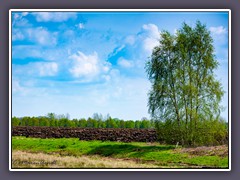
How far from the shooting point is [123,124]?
13.3m

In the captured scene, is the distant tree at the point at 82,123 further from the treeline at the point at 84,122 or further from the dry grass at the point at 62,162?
the dry grass at the point at 62,162

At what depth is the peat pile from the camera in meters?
14.6

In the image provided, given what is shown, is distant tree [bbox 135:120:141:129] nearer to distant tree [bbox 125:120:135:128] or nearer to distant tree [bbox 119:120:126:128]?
distant tree [bbox 125:120:135:128]

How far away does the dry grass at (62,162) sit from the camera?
38.9ft

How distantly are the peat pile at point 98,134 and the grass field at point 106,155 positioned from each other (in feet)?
0.62

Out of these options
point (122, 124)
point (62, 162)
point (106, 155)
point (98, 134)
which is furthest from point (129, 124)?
point (98, 134)

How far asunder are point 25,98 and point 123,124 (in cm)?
275

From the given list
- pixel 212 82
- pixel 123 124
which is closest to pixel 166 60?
pixel 212 82

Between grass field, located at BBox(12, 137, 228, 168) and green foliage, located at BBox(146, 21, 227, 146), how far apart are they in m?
0.78

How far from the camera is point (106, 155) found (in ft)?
45.4

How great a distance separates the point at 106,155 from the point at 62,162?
1.92 metres

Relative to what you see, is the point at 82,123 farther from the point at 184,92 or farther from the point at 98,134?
the point at 184,92

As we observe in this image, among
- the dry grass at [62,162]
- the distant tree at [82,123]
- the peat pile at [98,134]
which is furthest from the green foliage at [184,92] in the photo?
the dry grass at [62,162]
